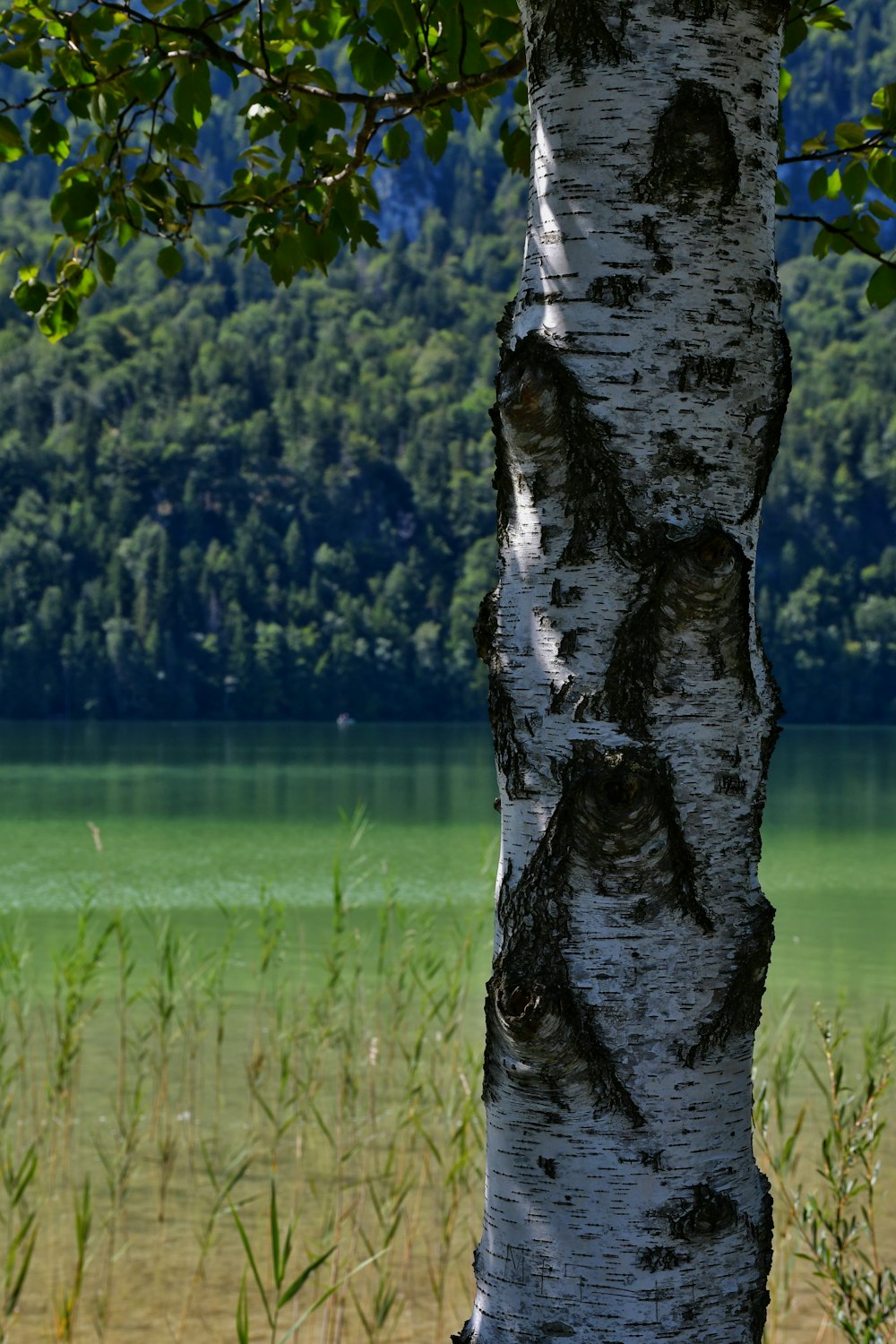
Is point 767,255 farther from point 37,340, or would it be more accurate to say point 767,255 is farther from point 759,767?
point 37,340

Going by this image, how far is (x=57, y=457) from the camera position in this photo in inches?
3661

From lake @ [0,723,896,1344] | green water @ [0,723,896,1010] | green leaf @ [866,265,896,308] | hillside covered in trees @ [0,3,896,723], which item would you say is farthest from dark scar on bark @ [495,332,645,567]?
hillside covered in trees @ [0,3,896,723]

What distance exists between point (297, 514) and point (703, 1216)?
96.1 metres

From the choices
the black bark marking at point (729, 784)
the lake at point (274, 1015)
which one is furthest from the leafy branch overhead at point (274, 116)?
the lake at point (274, 1015)

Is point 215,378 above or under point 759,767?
above

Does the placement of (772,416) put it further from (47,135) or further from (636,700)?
(47,135)

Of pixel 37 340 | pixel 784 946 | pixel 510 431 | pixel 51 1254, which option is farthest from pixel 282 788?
pixel 37 340

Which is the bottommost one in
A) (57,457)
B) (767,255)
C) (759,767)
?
(759,767)

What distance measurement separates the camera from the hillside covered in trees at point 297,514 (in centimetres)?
8569

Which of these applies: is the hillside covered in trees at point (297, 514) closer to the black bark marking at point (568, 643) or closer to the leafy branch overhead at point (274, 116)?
the leafy branch overhead at point (274, 116)

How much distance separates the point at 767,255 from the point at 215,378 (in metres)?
100

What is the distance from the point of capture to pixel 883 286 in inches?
Result: 101

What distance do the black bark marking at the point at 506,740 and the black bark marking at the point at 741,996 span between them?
24 cm

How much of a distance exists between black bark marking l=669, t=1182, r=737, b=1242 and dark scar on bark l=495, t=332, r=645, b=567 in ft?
1.83
